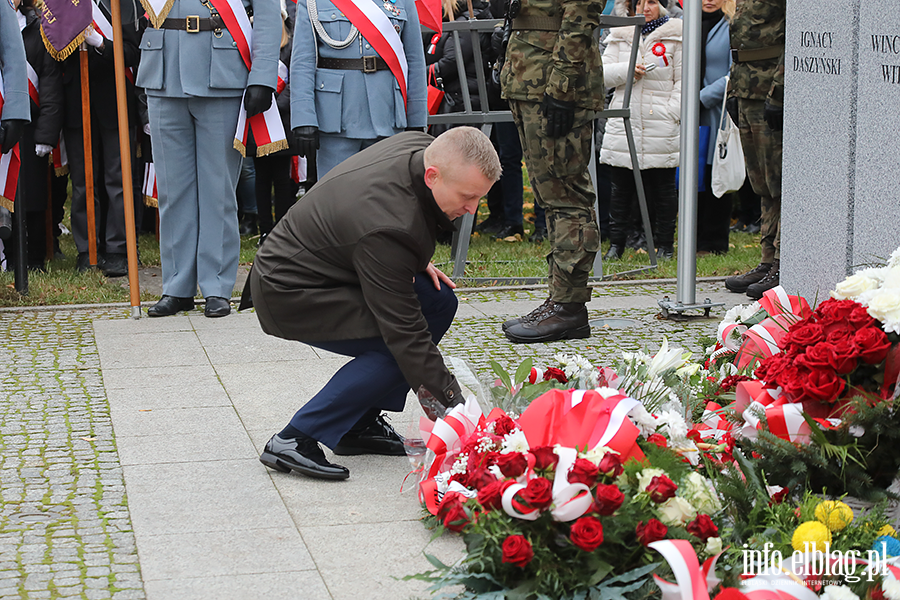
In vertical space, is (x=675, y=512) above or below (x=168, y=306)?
above

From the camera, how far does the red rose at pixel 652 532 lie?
9.05ft

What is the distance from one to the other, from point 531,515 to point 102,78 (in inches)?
248

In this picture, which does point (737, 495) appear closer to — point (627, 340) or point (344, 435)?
point (344, 435)

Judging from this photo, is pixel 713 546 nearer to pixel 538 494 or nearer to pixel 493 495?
pixel 538 494

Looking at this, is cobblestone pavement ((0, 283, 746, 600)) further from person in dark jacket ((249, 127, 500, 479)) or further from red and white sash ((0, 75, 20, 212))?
red and white sash ((0, 75, 20, 212))

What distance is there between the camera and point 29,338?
621cm

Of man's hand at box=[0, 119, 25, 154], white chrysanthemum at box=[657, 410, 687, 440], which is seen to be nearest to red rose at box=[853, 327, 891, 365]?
white chrysanthemum at box=[657, 410, 687, 440]

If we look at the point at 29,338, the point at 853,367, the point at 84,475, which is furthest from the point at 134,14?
the point at 853,367

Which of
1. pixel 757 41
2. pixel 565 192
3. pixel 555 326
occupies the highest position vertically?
pixel 757 41

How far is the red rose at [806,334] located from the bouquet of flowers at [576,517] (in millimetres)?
599

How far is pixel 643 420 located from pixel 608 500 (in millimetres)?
535

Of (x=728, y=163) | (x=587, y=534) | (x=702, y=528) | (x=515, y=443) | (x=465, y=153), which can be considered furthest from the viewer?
(x=728, y=163)

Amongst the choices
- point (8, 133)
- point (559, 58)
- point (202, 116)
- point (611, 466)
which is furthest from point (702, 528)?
point (8, 133)

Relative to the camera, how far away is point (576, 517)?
285cm
